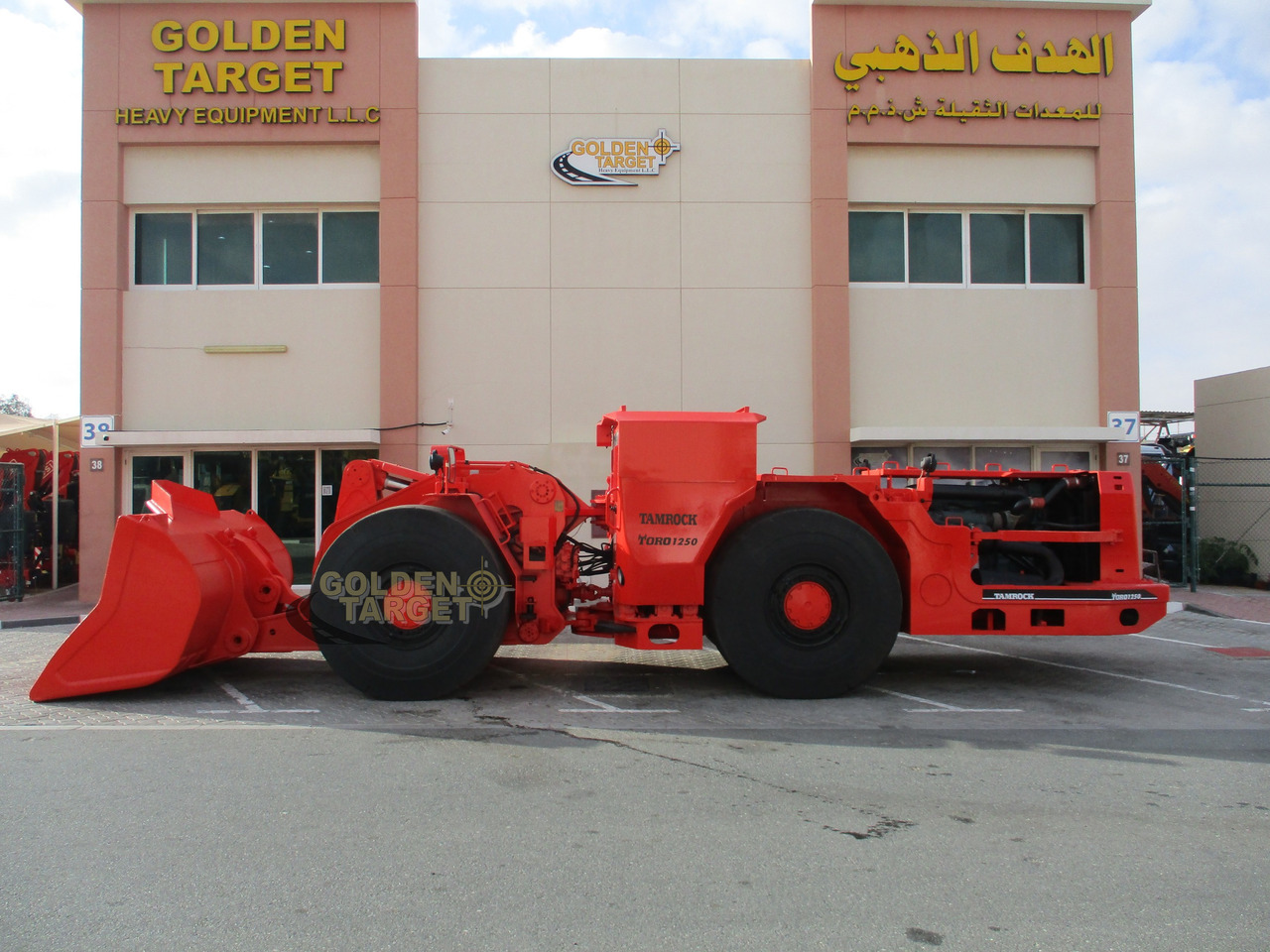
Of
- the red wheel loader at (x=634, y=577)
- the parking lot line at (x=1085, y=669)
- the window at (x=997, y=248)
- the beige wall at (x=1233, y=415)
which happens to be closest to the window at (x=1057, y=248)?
the window at (x=997, y=248)

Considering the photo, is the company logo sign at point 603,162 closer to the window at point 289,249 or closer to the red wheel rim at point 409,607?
the window at point 289,249

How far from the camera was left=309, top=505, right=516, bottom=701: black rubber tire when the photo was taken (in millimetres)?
7105

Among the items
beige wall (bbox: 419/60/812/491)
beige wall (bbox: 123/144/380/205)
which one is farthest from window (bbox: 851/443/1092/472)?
beige wall (bbox: 123/144/380/205)

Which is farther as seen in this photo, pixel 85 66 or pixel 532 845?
pixel 85 66

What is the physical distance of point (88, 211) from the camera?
13.5 meters

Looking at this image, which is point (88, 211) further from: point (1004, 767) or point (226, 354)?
point (1004, 767)

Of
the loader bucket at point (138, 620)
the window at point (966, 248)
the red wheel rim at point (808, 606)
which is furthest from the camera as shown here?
the window at point (966, 248)

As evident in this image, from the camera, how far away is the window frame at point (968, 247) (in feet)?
45.1

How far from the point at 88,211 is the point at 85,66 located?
7.30 feet

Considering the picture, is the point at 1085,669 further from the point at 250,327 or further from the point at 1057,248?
the point at 250,327

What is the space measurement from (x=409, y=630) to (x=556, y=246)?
793 centimetres

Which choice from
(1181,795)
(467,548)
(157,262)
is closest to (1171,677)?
(1181,795)

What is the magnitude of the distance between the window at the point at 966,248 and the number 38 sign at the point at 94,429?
11708mm

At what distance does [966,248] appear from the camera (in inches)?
547
